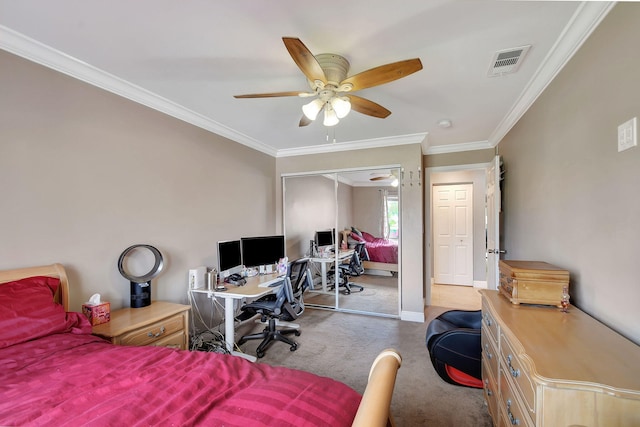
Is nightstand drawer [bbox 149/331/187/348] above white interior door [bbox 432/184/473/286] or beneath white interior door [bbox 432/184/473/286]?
beneath

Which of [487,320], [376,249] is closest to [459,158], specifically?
[376,249]

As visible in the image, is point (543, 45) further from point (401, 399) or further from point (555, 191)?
point (401, 399)

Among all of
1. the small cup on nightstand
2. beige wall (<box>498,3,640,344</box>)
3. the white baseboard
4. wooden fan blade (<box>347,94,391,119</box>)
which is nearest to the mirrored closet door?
the white baseboard

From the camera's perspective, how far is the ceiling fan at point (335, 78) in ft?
5.26

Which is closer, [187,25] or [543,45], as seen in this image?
[187,25]

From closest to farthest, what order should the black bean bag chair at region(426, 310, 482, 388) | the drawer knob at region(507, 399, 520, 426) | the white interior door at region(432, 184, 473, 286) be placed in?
the drawer knob at region(507, 399, 520, 426) < the black bean bag chair at region(426, 310, 482, 388) < the white interior door at region(432, 184, 473, 286)

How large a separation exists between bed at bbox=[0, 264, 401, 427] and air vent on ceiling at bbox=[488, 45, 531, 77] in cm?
210

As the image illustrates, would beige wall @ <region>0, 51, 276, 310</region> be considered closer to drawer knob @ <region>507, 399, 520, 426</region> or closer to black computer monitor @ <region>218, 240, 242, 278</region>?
black computer monitor @ <region>218, 240, 242, 278</region>

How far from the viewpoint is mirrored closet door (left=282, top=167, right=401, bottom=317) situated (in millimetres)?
4141

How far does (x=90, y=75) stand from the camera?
7.08ft

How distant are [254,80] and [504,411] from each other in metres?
2.76

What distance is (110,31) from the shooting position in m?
1.72

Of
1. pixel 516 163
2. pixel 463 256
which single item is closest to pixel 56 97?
pixel 516 163

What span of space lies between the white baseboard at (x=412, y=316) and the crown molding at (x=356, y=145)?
238cm
